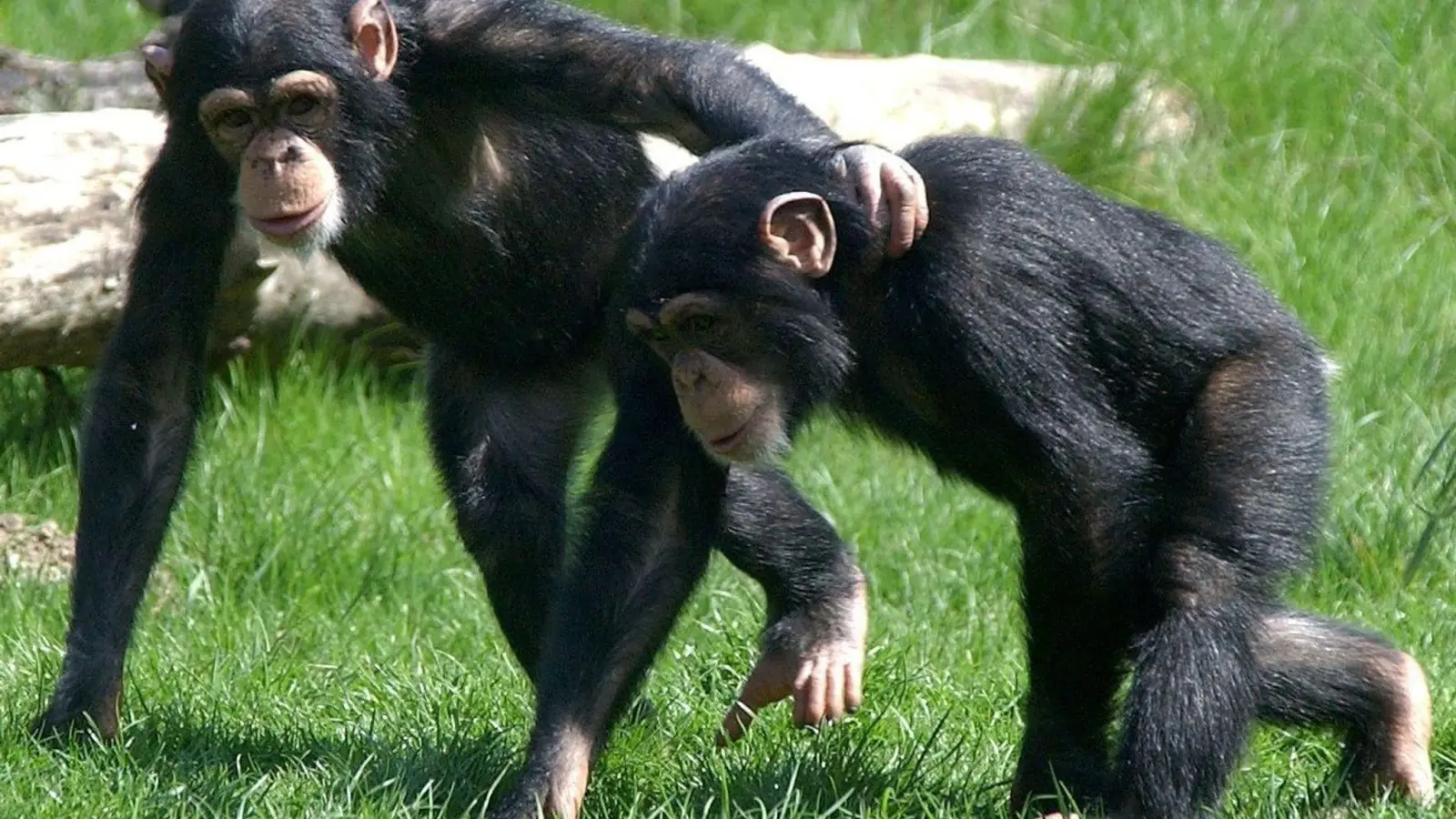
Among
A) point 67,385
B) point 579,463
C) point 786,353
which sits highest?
point 786,353

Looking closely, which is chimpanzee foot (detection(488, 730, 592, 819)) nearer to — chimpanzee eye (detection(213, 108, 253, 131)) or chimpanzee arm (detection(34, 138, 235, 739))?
chimpanzee arm (detection(34, 138, 235, 739))

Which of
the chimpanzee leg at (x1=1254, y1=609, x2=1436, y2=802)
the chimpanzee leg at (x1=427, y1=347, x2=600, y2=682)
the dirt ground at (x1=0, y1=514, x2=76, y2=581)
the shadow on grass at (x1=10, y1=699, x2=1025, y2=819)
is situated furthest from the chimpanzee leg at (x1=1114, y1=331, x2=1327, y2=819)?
the dirt ground at (x1=0, y1=514, x2=76, y2=581)

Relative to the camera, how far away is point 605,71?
6273mm

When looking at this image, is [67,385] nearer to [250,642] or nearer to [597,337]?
[250,642]

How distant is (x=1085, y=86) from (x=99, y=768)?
19.8 ft

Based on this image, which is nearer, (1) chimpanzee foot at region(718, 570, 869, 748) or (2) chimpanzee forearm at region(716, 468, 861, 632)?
→ (1) chimpanzee foot at region(718, 570, 869, 748)

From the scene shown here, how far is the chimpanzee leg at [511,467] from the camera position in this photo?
21.0 feet

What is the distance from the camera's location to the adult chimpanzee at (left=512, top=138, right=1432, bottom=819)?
5133 millimetres

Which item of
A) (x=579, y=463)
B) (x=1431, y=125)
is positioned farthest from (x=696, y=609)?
(x=1431, y=125)

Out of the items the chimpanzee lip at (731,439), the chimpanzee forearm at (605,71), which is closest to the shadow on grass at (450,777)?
the chimpanzee lip at (731,439)

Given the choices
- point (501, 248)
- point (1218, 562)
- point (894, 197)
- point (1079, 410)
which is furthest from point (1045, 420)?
point (501, 248)

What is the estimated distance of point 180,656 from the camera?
22.4 ft

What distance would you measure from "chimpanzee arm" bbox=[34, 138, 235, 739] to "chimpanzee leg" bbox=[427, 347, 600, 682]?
74cm

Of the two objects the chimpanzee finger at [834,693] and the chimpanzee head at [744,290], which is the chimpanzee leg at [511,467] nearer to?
the chimpanzee finger at [834,693]
